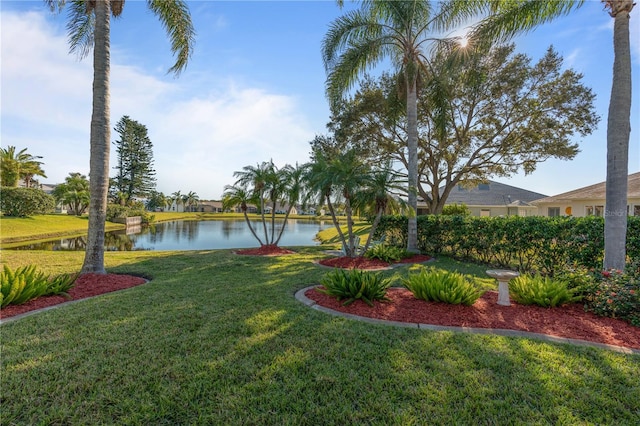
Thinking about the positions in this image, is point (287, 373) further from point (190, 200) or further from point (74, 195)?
point (190, 200)

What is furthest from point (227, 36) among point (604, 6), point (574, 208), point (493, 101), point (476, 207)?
point (476, 207)

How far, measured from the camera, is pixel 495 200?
87.8ft

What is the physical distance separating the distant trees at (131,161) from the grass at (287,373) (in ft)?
144

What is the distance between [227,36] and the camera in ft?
26.7

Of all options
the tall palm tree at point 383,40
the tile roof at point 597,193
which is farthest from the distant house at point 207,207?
the tile roof at point 597,193

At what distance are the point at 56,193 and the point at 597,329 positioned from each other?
5024 centimetres

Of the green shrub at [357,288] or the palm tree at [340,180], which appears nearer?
the green shrub at [357,288]

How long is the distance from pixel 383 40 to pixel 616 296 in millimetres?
9996

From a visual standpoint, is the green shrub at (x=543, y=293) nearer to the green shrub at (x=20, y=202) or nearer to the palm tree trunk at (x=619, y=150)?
the palm tree trunk at (x=619, y=150)

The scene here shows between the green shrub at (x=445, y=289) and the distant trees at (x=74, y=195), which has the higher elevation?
the distant trees at (x=74, y=195)

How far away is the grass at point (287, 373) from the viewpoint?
217 centimetres

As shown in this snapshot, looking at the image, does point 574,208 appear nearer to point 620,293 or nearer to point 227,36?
point 620,293

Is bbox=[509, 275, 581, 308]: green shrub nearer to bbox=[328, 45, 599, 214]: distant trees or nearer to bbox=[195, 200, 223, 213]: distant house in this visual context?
bbox=[328, 45, 599, 214]: distant trees

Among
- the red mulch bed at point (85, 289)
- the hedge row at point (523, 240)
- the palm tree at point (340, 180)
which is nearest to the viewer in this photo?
the red mulch bed at point (85, 289)
